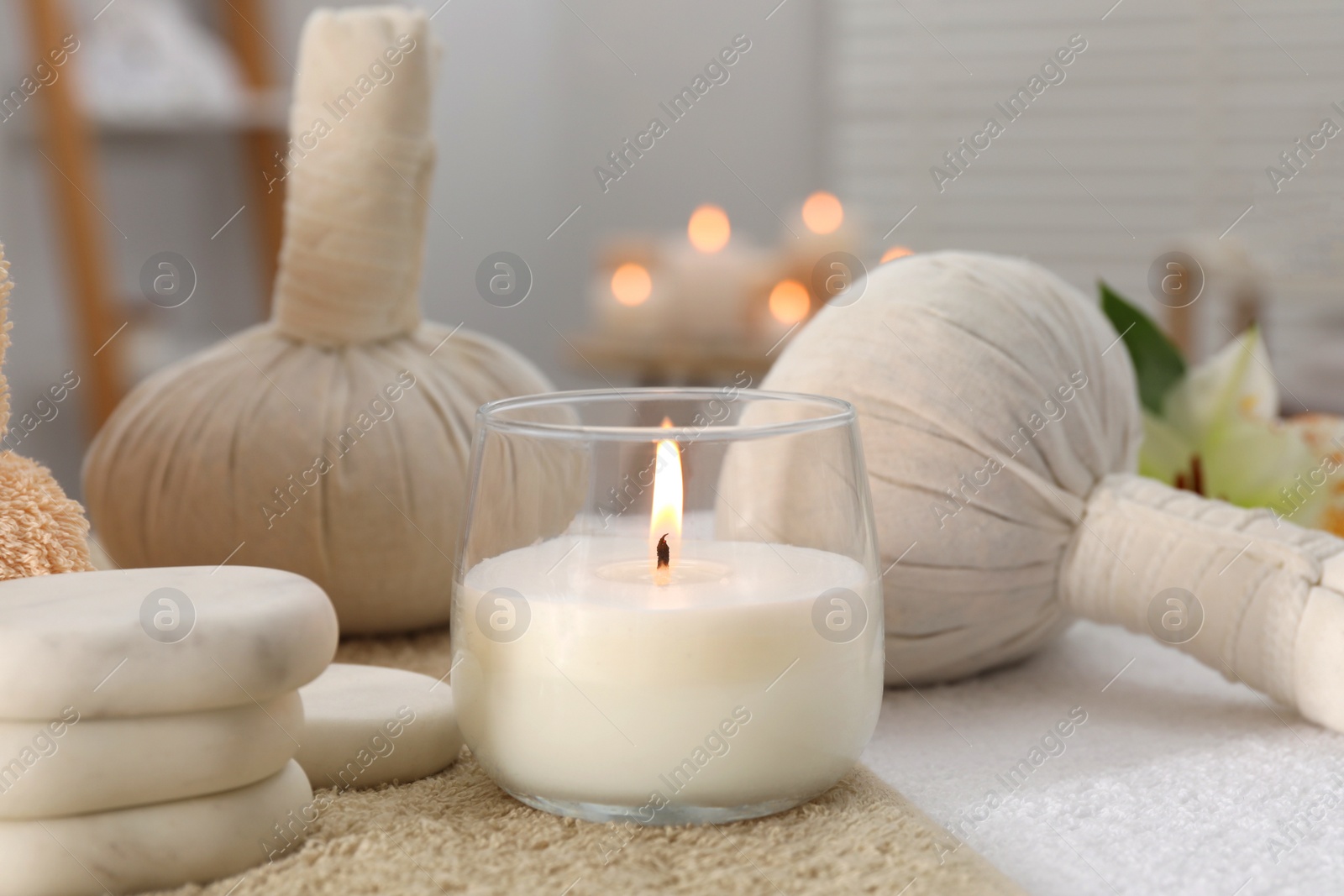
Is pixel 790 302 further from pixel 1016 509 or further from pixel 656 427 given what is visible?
pixel 656 427

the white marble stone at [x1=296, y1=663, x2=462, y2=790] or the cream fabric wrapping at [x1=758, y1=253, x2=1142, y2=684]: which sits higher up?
the cream fabric wrapping at [x1=758, y1=253, x2=1142, y2=684]

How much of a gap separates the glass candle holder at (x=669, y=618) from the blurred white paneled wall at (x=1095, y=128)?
176cm

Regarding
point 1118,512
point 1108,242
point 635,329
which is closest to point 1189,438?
point 1118,512

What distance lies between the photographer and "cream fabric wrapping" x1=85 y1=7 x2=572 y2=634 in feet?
1.97

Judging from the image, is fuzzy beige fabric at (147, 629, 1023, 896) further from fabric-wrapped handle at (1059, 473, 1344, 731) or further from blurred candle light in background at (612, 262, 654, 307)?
blurred candle light in background at (612, 262, 654, 307)

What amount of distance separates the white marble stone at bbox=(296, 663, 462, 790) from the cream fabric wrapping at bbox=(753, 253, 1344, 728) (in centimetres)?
19

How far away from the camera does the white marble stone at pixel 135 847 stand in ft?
1.09

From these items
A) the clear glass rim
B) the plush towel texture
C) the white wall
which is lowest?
the plush towel texture

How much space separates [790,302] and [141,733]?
1.20 metres

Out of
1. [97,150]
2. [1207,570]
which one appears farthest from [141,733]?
[97,150]

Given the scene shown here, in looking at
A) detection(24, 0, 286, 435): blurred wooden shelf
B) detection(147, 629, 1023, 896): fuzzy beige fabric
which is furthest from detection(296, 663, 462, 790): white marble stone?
detection(24, 0, 286, 435): blurred wooden shelf

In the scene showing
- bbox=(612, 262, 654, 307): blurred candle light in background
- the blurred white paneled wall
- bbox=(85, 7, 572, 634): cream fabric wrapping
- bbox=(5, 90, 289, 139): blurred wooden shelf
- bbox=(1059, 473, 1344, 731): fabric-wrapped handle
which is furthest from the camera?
the blurred white paneled wall

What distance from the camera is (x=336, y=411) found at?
0.61 m

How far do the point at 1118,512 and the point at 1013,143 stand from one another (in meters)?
2.10
